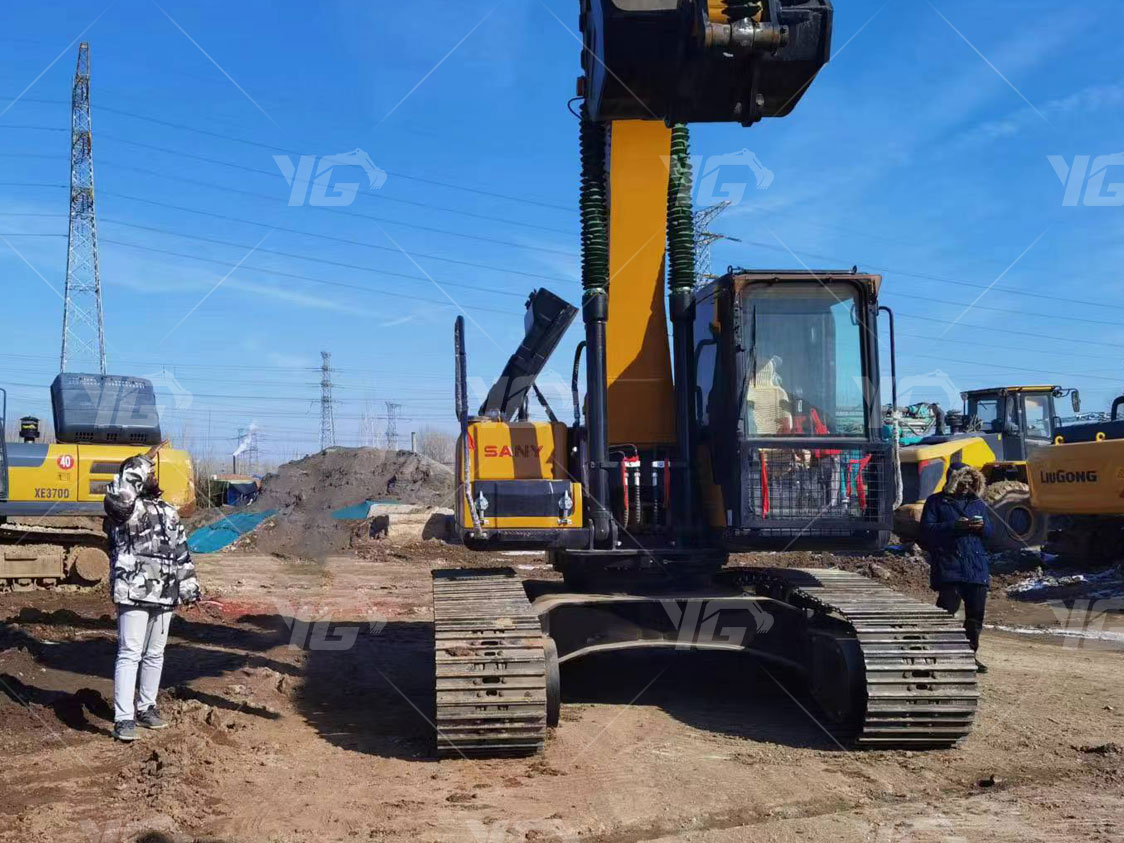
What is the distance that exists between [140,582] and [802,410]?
4.26 metres

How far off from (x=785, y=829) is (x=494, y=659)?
1.90 meters

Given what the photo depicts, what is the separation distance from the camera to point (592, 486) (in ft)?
24.3

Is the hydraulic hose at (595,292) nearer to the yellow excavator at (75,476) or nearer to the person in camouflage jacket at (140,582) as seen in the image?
the person in camouflage jacket at (140,582)

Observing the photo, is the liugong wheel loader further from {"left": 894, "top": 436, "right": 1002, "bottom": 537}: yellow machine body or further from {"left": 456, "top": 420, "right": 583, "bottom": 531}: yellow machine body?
{"left": 456, "top": 420, "right": 583, "bottom": 531}: yellow machine body

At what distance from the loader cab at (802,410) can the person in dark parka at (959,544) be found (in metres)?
1.25

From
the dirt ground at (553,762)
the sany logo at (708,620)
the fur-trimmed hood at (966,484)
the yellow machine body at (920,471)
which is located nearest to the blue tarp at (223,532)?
the dirt ground at (553,762)

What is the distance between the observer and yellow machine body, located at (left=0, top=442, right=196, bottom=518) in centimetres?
1320

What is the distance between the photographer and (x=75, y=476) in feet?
Result: 43.9

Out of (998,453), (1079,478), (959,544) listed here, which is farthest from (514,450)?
(998,453)

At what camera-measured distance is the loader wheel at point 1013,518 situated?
1769cm

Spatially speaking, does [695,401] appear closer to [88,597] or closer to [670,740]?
[670,740]

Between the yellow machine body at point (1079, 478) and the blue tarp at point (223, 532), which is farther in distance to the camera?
the blue tarp at point (223, 532)

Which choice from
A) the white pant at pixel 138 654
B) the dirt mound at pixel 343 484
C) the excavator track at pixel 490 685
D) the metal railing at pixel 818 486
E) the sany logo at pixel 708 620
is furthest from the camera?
the dirt mound at pixel 343 484

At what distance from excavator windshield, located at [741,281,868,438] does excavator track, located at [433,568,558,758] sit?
2051 millimetres
